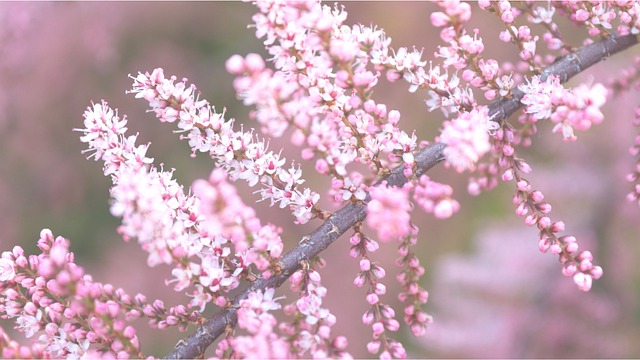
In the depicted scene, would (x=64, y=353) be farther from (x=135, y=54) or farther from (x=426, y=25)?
(x=135, y=54)

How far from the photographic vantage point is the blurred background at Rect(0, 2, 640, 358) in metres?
4.38

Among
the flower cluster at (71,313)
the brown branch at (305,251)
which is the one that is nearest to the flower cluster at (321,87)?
the brown branch at (305,251)

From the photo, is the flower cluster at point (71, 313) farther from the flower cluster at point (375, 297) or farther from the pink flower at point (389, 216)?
the pink flower at point (389, 216)

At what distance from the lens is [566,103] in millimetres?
1659

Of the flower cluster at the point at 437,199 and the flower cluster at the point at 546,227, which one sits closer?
the flower cluster at the point at 437,199

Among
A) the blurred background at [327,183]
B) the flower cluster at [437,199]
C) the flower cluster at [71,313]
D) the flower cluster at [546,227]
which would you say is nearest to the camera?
the flower cluster at [437,199]

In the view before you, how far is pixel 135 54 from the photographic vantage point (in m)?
5.96

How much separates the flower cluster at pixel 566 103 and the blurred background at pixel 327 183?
2.78 metres

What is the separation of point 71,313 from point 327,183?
3.35 m

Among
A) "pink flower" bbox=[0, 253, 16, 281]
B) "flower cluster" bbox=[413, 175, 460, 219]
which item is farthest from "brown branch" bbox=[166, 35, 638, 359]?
"pink flower" bbox=[0, 253, 16, 281]

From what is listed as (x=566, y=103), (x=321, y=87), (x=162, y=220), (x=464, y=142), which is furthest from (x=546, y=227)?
(x=162, y=220)

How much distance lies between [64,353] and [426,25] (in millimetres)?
3866

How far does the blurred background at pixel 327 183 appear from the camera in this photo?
4.38 m

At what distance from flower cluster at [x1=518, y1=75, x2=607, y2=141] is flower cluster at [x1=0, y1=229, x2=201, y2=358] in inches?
46.0
